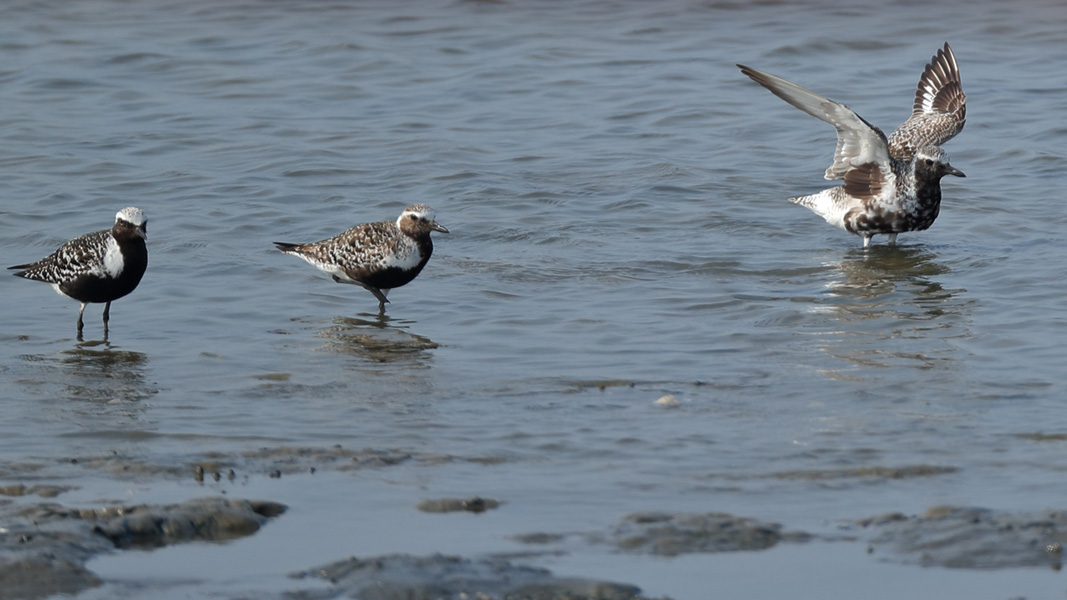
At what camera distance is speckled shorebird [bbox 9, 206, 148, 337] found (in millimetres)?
10898

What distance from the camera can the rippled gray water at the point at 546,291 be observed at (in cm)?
691

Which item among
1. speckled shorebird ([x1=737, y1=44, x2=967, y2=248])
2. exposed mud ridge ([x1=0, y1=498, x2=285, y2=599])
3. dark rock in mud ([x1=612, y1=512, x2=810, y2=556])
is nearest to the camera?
exposed mud ridge ([x1=0, y1=498, x2=285, y2=599])

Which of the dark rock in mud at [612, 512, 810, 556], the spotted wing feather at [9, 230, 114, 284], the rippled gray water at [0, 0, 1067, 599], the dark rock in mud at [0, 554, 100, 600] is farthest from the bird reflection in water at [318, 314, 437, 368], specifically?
the dark rock in mud at [0, 554, 100, 600]

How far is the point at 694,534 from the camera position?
20.4 feet

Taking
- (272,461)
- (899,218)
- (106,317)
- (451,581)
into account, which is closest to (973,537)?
(451,581)

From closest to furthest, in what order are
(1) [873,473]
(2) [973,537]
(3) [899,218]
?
(2) [973,537] < (1) [873,473] < (3) [899,218]

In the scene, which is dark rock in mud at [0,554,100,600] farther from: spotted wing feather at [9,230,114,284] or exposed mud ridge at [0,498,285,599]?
spotted wing feather at [9,230,114,284]

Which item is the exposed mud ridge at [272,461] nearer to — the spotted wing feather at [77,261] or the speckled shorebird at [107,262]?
the speckled shorebird at [107,262]

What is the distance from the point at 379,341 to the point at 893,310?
4.38 metres

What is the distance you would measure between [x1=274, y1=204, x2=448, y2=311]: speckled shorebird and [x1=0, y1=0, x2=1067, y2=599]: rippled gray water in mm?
388

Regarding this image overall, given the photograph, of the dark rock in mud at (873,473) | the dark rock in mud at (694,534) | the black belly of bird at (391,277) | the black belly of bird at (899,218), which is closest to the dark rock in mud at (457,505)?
the dark rock in mud at (694,534)

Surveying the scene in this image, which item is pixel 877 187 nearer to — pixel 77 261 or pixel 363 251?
pixel 363 251

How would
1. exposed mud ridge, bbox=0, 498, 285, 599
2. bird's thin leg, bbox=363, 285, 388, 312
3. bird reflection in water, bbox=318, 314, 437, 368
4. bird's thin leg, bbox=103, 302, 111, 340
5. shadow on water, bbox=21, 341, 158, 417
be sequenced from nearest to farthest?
exposed mud ridge, bbox=0, 498, 285, 599, shadow on water, bbox=21, 341, 158, 417, bird reflection in water, bbox=318, 314, 437, 368, bird's thin leg, bbox=103, 302, 111, 340, bird's thin leg, bbox=363, 285, 388, 312

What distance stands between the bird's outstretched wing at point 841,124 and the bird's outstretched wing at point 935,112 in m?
1.23
